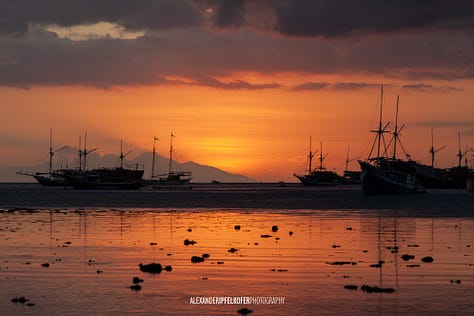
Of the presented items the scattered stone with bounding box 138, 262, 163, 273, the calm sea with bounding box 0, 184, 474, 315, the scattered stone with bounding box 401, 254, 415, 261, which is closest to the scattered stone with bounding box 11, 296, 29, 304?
the calm sea with bounding box 0, 184, 474, 315

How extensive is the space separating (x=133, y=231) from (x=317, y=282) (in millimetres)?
30546

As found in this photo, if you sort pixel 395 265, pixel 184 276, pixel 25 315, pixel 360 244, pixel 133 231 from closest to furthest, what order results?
pixel 25 315, pixel 184 276, pixel 395 265, pixel 360 244, pixel 133 231

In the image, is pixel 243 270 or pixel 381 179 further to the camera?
pixel 381 179

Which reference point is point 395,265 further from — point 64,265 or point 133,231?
point 133,231

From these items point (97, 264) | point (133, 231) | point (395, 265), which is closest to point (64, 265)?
point (97, 264)

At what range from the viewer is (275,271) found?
115 ft

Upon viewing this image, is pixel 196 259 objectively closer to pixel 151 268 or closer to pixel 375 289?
pixel 151 268

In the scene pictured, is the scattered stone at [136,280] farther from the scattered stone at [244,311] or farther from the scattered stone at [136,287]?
the scattered stone at [244,311]

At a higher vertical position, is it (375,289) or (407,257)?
(407,257)

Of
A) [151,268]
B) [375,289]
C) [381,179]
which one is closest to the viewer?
[375,289]

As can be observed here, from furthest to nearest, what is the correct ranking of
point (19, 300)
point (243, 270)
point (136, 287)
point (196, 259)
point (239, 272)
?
1. point (196, 259)
2. point (243, 270)
3. point (239, 272)
4. point (136, 287)
5. point (19, 300)

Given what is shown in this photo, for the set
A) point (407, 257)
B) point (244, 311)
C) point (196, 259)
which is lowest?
point (244, 311)

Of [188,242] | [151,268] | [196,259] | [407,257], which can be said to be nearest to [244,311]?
[151,268]

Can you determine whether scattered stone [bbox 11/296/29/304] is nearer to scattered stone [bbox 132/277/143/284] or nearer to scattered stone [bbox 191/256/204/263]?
scattered stone [bbox 132/277/143/284]
